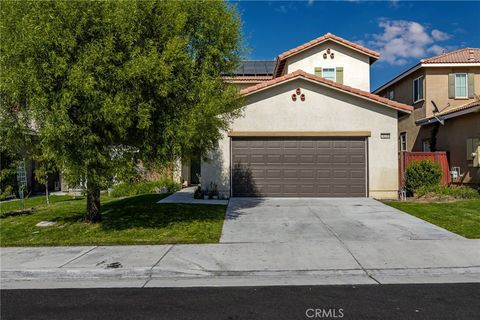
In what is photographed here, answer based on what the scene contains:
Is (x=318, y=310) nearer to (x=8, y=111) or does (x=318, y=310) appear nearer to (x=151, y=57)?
(x=151, y=57)

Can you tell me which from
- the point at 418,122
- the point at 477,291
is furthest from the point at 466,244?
the point at 418,122

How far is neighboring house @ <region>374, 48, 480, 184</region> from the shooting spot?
1759 centimetres

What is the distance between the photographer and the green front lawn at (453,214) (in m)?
10.0

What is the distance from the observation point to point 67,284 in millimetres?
6566

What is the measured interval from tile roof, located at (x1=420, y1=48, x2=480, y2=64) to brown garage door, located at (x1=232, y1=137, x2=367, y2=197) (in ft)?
27.3

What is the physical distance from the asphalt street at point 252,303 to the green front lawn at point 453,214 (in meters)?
4.28

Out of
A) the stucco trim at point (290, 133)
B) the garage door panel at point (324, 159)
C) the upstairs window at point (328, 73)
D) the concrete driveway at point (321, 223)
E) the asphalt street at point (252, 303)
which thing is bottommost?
the asphalt street at point (252, 303)

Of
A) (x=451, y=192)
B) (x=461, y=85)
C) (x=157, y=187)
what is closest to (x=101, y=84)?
(x=157, y=187)

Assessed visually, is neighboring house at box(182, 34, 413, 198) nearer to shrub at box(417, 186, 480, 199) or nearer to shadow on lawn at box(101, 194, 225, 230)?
shrub at box(417, 186, 480, 199)

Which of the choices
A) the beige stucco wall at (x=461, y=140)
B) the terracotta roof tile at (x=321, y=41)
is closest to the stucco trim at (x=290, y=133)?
the beige stucco wall at (x=461, y=140)

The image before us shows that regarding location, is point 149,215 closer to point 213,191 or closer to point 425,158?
point 213,191

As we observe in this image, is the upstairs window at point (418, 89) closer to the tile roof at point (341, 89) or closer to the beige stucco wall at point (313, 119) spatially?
the tile roof at point (341, 89)

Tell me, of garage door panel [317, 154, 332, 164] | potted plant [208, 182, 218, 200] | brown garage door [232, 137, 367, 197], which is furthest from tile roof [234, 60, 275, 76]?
potted plant [208, 182, 218, 200]

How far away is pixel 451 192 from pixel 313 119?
237 inches
